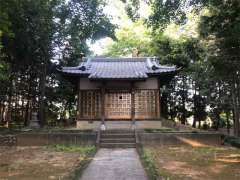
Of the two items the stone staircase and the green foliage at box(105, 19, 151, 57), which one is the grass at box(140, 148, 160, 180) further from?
the green foliage at box(105, 19, 151, 57)

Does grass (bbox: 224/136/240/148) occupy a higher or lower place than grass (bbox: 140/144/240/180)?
higher

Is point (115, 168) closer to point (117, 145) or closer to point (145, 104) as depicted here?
point (117, 145)

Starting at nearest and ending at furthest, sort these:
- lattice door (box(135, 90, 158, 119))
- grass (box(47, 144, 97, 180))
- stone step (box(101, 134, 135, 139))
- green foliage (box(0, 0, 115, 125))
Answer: grass (box(47, 144, 97, 180)) → green foliage (box(0, 0, 115, 125)) → stone step (box(101, 134, 135, 139)) → lattice door (box(135, 90, 158, 119))

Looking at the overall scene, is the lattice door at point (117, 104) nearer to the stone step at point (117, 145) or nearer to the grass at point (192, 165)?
the stone step at point (117, 145)

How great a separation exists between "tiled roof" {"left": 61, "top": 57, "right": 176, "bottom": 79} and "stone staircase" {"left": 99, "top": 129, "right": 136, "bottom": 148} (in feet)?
11.9

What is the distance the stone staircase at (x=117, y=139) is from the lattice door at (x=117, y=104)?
322cm

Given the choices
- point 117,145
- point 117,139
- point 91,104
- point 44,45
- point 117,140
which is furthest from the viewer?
point 44,45

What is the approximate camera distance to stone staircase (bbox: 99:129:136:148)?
615 inches

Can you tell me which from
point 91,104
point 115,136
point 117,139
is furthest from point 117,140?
point 91,104

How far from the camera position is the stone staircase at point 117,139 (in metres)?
15.6

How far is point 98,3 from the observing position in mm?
13844

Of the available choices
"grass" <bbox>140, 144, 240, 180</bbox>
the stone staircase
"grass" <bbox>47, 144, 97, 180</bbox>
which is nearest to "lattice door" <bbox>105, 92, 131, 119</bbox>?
the stone staircase

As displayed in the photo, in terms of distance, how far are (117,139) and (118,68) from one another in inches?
301

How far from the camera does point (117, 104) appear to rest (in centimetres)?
2120
